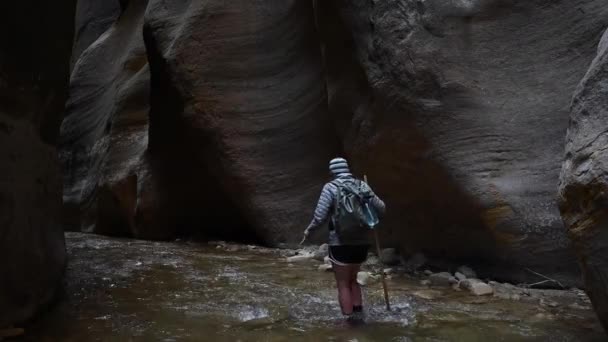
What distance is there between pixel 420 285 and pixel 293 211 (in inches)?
162

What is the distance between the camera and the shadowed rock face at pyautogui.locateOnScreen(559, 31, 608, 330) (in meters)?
3.92

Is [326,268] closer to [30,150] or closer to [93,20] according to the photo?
[30,150]

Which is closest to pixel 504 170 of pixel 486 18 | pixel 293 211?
pixel 486 18

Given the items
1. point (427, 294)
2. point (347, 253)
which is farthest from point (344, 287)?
point (427, 294)

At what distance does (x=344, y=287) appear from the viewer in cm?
562

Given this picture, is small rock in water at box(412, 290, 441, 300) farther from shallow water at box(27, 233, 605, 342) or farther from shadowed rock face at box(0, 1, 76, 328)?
shadowed rock face at box(0, 1, 76, 328)

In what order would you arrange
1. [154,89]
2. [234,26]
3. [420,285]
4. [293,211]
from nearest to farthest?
[420,285]
[293,211]
[234,26]
[154,89]

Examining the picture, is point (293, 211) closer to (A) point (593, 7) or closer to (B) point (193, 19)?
(B) point (193, 19)

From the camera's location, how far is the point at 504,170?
287 inches

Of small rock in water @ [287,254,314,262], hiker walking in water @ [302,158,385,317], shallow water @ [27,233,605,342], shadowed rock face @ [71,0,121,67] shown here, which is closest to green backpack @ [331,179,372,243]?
hiker walking in water @ [302,158,385,317]

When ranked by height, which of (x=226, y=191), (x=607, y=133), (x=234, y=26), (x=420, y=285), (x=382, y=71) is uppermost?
(x=234, y=26)

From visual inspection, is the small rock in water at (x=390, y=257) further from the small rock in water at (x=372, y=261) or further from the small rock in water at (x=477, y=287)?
the small rock in water at (x=477, y=287)

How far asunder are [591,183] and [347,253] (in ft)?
7.70

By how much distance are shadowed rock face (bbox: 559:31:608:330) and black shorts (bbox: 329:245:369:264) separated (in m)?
Answer: 1.94
